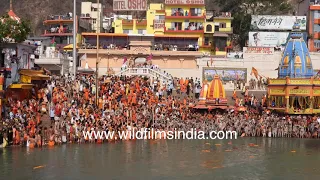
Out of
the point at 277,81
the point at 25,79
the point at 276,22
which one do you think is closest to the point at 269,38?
the point at 276,22

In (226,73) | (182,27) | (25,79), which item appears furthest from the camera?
(182,27)

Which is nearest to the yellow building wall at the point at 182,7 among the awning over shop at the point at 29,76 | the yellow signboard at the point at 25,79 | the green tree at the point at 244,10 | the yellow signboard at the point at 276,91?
the green tree at the point at 244,10

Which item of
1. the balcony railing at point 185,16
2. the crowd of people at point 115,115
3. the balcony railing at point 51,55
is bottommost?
the crowd of people at point 115,115

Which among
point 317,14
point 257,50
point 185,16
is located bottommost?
point 257,50

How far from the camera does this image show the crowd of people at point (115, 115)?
37281 millimetres

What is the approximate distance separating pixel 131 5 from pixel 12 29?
3184 centimetres

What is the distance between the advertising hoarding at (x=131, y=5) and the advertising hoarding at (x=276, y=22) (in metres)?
13.3

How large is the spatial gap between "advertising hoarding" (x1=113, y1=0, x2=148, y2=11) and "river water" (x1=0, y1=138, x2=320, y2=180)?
34204 mm

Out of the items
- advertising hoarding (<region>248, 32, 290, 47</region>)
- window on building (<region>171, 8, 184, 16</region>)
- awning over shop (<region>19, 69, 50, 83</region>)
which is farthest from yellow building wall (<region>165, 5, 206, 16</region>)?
awning over shop (<region>19, 69, 50, 83</region>)

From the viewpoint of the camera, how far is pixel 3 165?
102 feet

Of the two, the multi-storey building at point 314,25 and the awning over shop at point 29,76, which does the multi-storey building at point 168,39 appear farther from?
the awning over shop at point 29,76

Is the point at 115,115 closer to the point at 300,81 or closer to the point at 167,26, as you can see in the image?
the point at 300,81

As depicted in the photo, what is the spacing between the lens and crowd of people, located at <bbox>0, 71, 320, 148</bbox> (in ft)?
122

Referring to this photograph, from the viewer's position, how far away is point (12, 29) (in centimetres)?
4228
